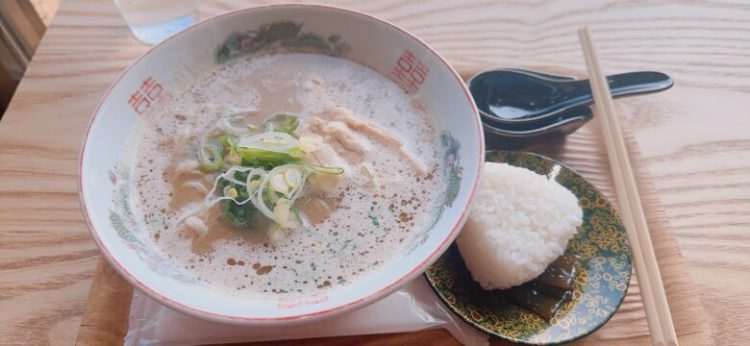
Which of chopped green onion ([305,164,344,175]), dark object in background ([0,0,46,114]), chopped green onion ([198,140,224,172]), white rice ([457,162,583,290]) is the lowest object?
dark object in background ([0,0,46,114])

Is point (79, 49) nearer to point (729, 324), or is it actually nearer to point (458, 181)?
point (458, 181)

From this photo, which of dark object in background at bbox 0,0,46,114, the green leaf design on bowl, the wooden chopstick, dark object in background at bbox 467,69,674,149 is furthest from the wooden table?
dark object in background at bbox 0,0,46,114

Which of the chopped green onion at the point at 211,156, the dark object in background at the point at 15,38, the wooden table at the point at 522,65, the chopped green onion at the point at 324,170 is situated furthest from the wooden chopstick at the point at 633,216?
the dark object in background at the point at 15,38

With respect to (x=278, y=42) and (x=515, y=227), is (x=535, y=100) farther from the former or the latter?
(x=278, y=42)

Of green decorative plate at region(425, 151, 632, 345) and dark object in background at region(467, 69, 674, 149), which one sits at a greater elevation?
dark object in background at region(467, 69, 674, 149)

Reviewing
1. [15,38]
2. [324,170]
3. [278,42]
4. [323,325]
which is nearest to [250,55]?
[278,42]

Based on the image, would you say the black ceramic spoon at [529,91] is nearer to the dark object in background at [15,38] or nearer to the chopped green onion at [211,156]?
the chopped green onion at [211,156]

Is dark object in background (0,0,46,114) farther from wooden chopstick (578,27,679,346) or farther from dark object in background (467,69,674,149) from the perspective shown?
wooden chopstick (578,27,679,346)
